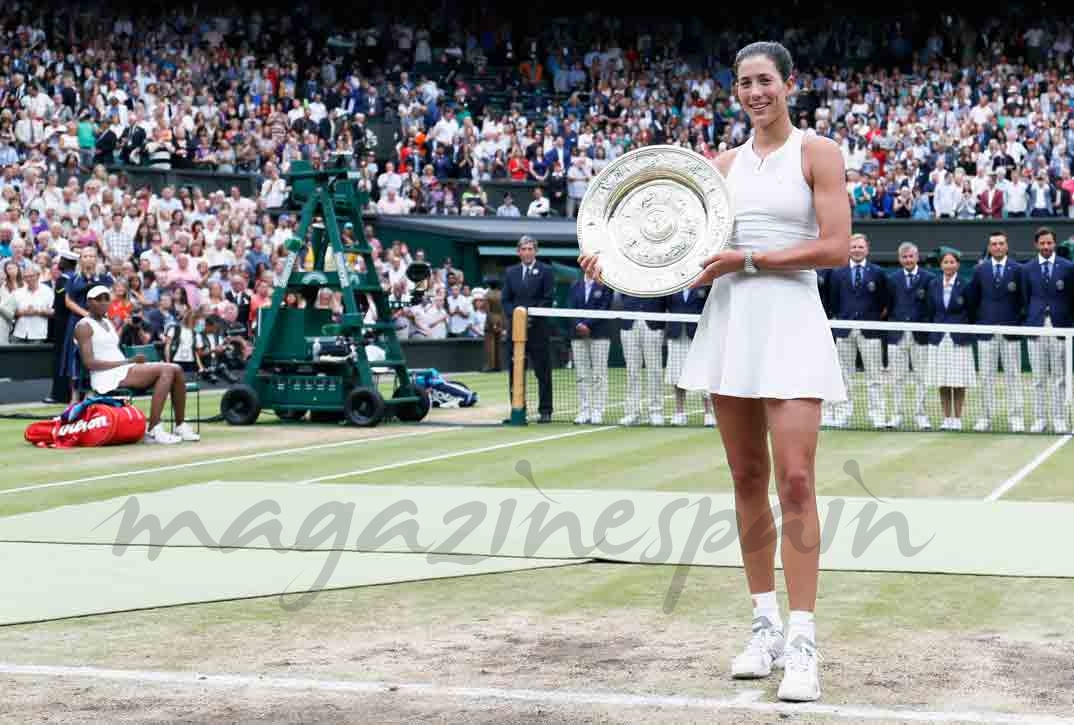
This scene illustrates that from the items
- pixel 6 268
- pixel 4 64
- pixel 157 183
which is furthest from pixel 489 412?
pixel 4 64

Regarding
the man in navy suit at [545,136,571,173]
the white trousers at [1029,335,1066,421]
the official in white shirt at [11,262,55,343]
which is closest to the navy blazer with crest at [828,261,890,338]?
the white trousers at [1029,335,1066,421]

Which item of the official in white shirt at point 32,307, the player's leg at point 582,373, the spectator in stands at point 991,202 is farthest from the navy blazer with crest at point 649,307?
the spectator in stands at point 991,202

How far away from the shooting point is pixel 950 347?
56.7ft

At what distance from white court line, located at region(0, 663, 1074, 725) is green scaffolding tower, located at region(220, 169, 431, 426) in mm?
11310

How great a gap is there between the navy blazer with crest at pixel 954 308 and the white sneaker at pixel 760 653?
1229 centimetres

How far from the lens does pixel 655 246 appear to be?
5.72 meters

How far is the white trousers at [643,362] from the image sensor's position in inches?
690

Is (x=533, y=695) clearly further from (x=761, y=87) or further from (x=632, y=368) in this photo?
(x=632, y=368)

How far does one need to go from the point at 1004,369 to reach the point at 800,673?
1292 cm

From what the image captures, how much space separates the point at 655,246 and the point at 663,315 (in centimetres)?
1135

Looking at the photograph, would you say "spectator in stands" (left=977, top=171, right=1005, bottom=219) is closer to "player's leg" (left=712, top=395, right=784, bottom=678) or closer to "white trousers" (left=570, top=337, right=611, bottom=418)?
"white trousers" (left=570, top=337, right=611, bottom=418)

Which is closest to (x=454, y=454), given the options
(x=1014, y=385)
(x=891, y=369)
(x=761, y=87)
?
(x=891, y=369)

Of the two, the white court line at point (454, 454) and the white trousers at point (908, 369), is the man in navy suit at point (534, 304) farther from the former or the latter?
the white trousers at point (908, 369)

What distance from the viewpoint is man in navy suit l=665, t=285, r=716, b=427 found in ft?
56.4
